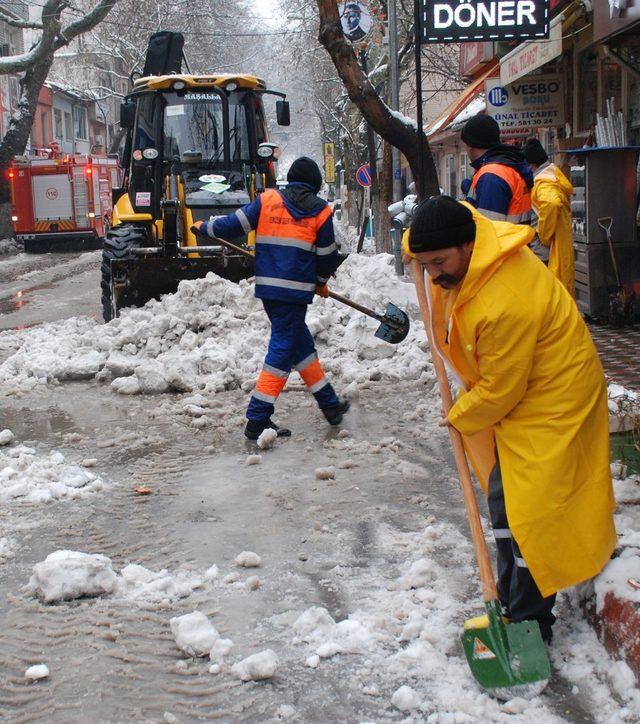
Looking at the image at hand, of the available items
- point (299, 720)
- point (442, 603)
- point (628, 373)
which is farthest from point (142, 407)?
point (299, 720)

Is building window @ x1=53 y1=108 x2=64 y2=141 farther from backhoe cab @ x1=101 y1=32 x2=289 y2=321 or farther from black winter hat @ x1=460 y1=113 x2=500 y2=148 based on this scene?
black winter hat @ x1=460 y1=113 x2=500 y2=148

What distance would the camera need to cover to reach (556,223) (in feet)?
24.2

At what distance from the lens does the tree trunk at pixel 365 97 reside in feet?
36.8

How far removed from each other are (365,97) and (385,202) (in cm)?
632

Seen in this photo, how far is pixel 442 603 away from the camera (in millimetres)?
3885

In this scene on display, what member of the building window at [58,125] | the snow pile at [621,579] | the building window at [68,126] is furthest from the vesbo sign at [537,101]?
the building window at [68,126]

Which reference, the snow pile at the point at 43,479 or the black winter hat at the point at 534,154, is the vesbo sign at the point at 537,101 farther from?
the snow pile at the point at 43,479

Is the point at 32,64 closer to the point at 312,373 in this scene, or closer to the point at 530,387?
the point at 312,373

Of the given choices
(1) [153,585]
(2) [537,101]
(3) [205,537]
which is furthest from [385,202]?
(1) [153,585]

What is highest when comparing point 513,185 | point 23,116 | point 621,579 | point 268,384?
point 23,116

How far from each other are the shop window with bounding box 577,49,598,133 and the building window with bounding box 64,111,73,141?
43.6 meters

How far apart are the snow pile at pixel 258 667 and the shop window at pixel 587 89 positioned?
10806 mm

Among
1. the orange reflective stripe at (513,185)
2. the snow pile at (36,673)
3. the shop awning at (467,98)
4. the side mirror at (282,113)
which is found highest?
the shop awning at (467,98)

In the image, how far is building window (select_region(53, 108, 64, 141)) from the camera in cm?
5038
